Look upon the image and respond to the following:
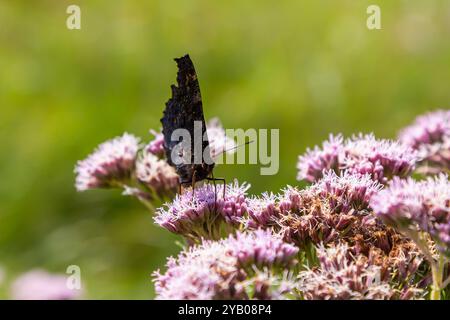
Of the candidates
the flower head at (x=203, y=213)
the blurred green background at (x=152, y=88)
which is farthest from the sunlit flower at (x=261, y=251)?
the blurred green background at (x=152, y=88)

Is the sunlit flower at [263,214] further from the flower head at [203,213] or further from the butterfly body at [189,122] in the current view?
the butterfly body at [189,122]

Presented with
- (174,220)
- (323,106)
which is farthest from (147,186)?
(323,106)

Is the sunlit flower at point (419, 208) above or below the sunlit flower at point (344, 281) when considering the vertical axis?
above

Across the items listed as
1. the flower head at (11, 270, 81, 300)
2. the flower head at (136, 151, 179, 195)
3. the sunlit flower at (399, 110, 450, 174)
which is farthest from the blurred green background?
the sunlit flower at (399, 110, 450, 174)

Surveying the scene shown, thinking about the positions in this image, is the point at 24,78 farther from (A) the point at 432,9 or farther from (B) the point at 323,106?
(A) the point at 432,9
